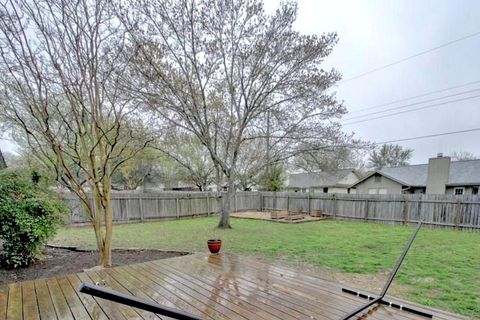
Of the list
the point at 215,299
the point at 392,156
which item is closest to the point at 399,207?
the point at 215,299

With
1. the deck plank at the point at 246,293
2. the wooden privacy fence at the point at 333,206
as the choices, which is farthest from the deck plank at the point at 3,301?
the wooden privacy fence at the point at 333,206

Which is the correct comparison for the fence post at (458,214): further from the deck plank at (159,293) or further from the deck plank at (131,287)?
the deck plank at (131,287)

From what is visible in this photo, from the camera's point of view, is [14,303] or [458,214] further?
[458,214]

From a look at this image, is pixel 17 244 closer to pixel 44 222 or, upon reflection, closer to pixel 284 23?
pixel 44 222

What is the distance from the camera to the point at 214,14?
7.79 metres

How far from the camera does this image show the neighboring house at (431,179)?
13828mm

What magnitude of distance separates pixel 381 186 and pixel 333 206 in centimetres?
901

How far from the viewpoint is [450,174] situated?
16141mm

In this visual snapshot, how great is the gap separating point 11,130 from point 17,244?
10.00 metres

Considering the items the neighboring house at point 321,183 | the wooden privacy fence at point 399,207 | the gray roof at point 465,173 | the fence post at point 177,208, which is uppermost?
the gray roof at point 465,173

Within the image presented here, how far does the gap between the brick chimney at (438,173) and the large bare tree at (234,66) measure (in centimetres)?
816

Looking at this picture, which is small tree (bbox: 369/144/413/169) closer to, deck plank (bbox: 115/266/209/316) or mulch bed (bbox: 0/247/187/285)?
mulch bed (bbox: 0/247/187/285)

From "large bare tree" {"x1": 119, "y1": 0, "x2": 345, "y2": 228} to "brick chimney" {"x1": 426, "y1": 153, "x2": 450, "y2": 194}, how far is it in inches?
321

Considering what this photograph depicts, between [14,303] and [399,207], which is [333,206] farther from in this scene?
[14,303]
